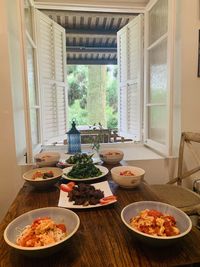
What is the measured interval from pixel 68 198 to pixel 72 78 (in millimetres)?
5095

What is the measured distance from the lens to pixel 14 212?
0.89 m

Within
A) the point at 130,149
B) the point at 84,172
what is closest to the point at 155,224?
the point at 84,172

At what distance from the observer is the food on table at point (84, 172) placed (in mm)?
1242

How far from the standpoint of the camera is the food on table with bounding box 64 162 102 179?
1.24 metres

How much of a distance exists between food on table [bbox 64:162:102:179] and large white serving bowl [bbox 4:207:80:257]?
44cm

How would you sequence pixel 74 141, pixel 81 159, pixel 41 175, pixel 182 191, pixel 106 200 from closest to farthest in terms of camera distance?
1. pixel 106 200
2. pixel 41 175
3. pixel 81 159
4. pixel 182 191
5. pixel 74 141

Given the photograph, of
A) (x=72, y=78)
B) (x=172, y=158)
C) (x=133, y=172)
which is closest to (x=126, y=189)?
(x=133, y=172)

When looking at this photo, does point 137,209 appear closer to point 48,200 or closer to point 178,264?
point 178,264

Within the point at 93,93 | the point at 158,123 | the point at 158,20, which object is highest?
the point at 158,20

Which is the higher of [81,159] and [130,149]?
[81,159]

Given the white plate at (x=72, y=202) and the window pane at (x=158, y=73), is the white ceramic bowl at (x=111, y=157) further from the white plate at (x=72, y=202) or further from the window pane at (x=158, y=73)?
the window pane at (x=158, y=73)

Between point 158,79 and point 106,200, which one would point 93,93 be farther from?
point 106,200

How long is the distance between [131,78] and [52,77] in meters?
0.90

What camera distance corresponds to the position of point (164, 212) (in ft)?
2.65
